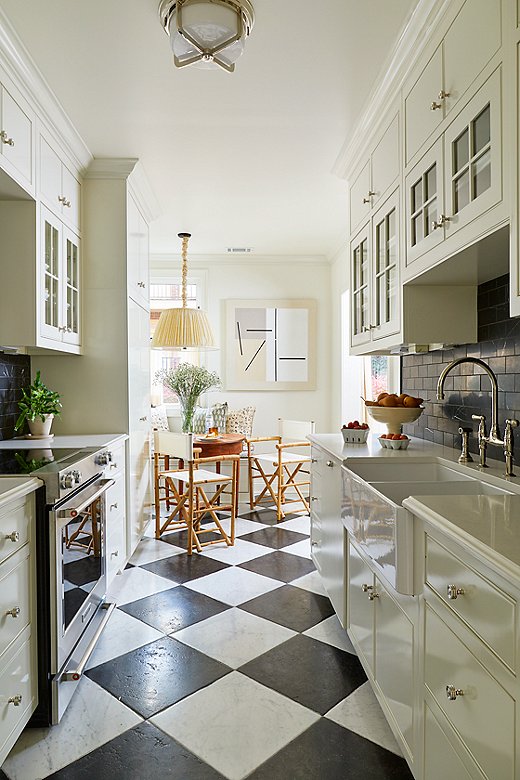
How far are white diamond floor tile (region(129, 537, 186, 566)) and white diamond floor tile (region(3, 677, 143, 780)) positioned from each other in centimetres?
151

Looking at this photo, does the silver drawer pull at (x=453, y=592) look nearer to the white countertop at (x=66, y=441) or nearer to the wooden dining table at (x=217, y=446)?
the white countertop at (x=66, y=441)

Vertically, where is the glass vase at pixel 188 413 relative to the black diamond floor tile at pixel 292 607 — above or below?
above

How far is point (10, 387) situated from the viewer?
310cm

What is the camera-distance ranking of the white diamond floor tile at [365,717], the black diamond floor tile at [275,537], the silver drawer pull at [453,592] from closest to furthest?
the silver drawer pull at [453,592], the white diamond floor tile at [365,717], the black diamond floor tile at [275,537]

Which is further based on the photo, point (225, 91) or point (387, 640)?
point (225, 91)

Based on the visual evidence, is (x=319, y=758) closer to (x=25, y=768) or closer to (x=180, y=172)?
(x=25, y=768)

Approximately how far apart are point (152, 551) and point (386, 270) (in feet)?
8.24

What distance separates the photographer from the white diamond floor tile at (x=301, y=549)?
12.3ft

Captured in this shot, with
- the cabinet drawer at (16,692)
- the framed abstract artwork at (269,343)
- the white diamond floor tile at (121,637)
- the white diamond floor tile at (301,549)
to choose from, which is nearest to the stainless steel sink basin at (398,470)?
the white diamond floor tile at (121,637)

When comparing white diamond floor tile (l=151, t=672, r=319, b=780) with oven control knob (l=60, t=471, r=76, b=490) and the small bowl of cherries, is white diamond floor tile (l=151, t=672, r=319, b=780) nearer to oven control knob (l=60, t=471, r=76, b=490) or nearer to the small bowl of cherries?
oven control knob (l=60, t=471, r=76, b=490)

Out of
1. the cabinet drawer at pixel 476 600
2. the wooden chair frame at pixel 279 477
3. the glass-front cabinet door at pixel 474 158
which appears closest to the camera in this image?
the cabinet drawer at pixel 476 600

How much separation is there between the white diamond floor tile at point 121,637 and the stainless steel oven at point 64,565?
86 mm

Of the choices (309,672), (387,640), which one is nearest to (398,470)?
(387,640)

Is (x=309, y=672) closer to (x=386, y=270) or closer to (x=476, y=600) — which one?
(x=476, y=600)
